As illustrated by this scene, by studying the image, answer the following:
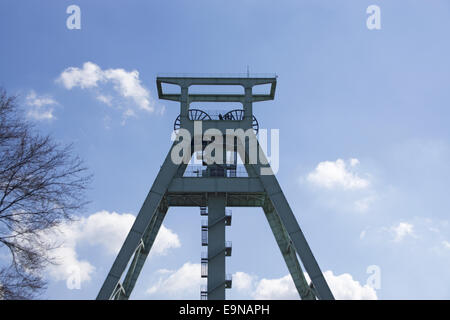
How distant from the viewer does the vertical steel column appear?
2842cm

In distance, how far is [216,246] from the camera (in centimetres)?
2948

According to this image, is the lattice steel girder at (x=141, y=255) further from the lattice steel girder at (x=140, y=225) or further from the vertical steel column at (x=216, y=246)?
the vertical steel column at (x=216, y=246)

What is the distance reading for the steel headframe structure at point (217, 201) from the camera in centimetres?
2809

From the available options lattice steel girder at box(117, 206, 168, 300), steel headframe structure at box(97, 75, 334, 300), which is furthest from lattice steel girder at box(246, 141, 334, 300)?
lattice steel girder at box(117, 206, 168, 300)

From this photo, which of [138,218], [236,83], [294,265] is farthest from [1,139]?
[294,265]

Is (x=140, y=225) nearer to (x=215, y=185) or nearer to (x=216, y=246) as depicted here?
(x=216, y=246)

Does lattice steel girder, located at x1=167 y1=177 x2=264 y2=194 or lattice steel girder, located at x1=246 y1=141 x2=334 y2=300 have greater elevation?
lattice steel girder, located at x1=167 y1=177 x2=264 y2=194

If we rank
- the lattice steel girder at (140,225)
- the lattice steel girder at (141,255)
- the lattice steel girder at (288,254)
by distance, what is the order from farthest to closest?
the lattice steel girder at (288,254)
the lattice steel girder at (141,255)
the lattice steel girder at (140,225)

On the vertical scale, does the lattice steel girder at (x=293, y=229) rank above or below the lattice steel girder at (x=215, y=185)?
below

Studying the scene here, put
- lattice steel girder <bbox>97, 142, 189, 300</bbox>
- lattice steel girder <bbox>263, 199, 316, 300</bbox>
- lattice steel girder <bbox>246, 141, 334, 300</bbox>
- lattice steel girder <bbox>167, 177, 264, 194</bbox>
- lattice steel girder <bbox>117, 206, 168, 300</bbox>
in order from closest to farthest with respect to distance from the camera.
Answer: lattice steel girder <bbox>97, 142, 189, 300</bbox> < lattice steel girder <bbox>246, 141, 334, 300</bbox> < lattice steel girder <bbox>167, 177, 264, 194</bbox> < lattice steel girder <bbox>117, 206, 168, 300</bbox> < lattice steel girder <bbox>263, 199, 316, 300</bbox>

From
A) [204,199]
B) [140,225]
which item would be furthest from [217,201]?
[140,225]

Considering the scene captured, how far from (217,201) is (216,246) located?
298 cm

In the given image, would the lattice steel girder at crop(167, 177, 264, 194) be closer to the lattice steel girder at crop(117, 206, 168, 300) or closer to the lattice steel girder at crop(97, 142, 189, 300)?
the lattice steel girder at crop(97, 142, 189, 300)

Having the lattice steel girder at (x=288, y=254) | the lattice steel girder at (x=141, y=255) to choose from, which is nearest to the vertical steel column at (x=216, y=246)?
the lattice steel girder at (x=288, y=254)
